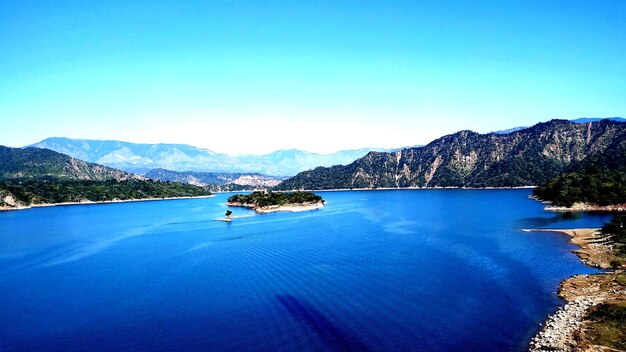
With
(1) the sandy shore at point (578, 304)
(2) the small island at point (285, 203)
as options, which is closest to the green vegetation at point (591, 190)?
(1) the sandy shore at point (578, 304)

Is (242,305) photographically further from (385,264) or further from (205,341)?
(385,264)

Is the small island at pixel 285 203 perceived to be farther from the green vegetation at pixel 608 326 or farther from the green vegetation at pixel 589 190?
the green vegetation at pixel 608 326

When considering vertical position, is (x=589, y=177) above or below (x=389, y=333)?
above

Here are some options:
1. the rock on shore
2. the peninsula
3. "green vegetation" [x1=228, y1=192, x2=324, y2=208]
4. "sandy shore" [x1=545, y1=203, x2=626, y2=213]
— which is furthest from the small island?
the rock on shore

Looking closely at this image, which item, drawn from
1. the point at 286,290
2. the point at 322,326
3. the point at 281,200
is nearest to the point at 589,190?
the point at 281,200

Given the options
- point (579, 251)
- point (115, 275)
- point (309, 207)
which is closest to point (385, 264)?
point (579, 251)

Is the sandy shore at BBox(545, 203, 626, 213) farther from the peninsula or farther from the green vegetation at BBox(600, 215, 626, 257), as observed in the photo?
the peninsula

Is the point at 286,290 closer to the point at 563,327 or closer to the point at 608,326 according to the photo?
the point at 563,327
